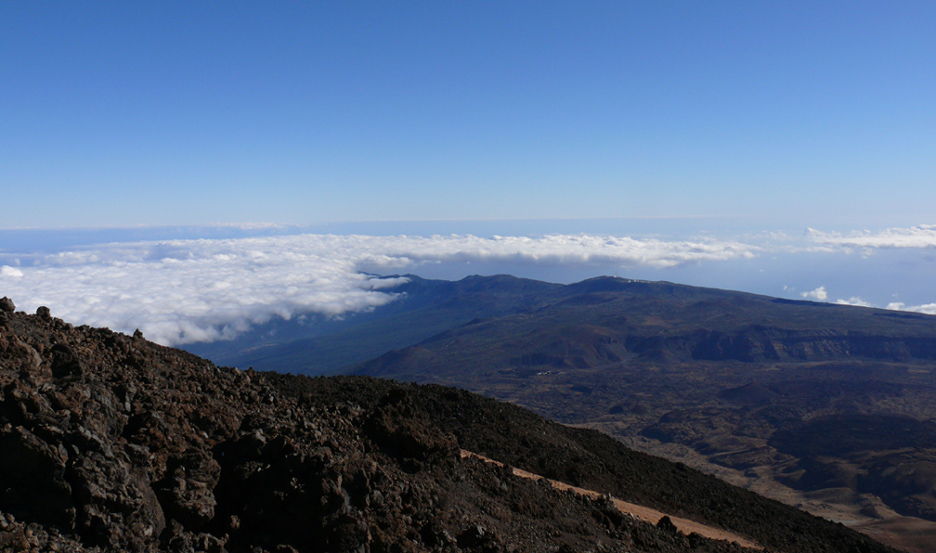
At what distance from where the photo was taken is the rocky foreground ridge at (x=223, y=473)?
6.51 m

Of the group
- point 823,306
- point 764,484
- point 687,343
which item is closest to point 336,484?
point 764,484

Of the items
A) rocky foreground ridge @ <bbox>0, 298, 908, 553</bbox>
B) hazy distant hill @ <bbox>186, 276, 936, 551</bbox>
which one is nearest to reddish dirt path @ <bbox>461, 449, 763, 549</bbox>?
rocky foreground ridge @ <bbox>0, 298, 908, 553</bbox>

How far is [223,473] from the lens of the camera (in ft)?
28.2

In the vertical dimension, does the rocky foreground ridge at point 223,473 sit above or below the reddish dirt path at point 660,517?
above

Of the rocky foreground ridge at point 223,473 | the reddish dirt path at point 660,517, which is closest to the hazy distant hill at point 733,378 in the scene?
the reddish dirt path at point 660,517

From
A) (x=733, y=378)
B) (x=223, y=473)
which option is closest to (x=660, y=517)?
(x=223, y=473)

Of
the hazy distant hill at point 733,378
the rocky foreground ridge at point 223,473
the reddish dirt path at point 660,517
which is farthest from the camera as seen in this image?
the hazy distant hill at point 733,378

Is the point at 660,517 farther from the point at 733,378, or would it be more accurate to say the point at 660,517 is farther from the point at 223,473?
the point at 733,378

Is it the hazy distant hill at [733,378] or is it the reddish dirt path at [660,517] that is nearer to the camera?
the reddish dirt path at [660,517]

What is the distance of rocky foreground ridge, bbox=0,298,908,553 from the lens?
6512 mm

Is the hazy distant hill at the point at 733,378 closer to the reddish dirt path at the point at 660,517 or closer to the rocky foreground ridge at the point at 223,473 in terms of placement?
the reddish dirt path at the point at 660,517

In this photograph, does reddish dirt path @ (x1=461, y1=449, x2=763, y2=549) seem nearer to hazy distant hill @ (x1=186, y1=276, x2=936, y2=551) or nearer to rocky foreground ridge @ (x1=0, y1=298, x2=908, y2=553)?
rocky foreground ridge @ (x1=0, y1=298, x2=908, y2=553)

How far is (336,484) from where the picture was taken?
8438 millimetres

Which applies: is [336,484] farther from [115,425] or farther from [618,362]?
[618,362]
